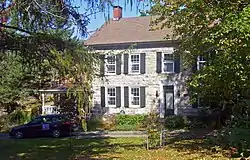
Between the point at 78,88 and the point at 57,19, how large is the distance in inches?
46.9

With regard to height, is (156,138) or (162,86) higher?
(162,86)

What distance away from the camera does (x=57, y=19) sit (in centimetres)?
731

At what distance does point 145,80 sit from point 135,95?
1.43m

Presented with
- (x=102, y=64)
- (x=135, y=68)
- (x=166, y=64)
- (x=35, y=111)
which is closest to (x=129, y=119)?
(x=135, y=68)

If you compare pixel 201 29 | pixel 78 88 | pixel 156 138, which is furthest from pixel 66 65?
pixel 156 138

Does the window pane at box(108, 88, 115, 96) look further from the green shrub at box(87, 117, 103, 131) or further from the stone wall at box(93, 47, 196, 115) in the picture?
the green shrub at box(87, 117, 103, 131)

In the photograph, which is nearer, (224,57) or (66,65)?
(66,65)

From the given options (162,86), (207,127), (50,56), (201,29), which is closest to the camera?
(50,56)

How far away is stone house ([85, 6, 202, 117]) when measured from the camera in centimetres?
3216

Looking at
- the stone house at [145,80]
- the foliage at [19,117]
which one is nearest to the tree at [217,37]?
the stone house at [145,80]

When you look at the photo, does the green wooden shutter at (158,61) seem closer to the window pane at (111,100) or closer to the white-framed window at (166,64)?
the white-framed window at (166,64)

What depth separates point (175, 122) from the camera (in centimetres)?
2977

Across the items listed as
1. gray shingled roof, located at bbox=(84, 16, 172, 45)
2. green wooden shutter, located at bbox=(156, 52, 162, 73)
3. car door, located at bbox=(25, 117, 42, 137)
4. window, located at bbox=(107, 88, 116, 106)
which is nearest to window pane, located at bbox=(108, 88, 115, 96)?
window, located at bbox=(107, 88, 116, 106)

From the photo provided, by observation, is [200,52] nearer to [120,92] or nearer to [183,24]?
[183,24]
